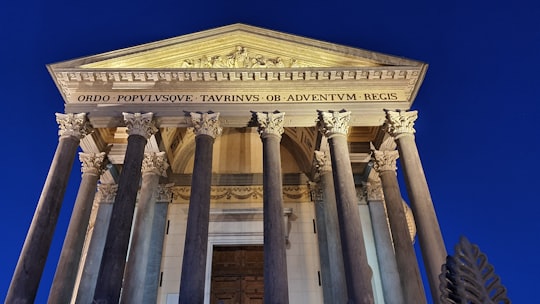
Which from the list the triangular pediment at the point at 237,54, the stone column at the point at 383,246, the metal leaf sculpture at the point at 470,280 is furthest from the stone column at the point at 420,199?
the metal leaf sculpture at the point at 470,280

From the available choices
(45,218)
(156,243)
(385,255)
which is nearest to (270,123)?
(156,243)

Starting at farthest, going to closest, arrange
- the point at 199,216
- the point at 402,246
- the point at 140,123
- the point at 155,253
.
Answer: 1. the point at 155,253
2. the point at 140,123
3. the point at 402,246
4. the point at 199,216

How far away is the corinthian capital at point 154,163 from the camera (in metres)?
17.2

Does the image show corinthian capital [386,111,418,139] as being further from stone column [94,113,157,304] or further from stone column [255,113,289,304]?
stone column [94,113,157,304]

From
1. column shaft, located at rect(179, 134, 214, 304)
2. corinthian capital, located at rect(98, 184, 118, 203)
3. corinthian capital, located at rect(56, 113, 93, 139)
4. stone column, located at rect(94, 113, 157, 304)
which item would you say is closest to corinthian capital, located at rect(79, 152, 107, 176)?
corinthian capital, located at rect(98, 184, 118, 203)

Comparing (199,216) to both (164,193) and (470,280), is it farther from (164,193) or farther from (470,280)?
(470,280)

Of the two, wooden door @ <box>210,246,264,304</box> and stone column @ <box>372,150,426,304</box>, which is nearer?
stone column @ <box>372,150,426,304</box>

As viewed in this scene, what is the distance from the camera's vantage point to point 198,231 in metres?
12.6

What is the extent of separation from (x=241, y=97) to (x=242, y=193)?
5.58m

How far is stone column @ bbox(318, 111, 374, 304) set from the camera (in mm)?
11820

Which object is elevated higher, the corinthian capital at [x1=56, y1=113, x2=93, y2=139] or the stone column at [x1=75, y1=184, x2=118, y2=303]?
the corinthian capital at [x1=56, y1=113, x2=93, y2=139]

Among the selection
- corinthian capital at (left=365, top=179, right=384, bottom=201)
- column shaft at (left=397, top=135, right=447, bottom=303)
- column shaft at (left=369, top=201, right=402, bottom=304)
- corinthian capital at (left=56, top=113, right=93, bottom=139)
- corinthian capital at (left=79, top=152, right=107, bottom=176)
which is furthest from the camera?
corinthian capital at (left=365, top=179, right=384, bottom=201)

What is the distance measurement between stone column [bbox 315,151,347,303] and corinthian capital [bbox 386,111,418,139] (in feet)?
11.4

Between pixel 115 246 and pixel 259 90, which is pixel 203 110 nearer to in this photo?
pixel 259 90
